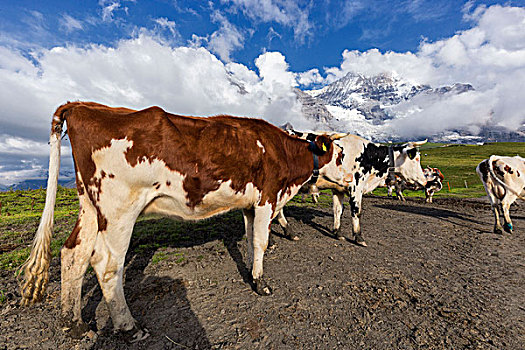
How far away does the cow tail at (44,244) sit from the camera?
339 centimetres

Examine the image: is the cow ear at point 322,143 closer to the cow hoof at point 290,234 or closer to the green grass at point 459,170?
the cow hoof at point 290,234

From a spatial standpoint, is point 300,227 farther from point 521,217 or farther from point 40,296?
point 521,217

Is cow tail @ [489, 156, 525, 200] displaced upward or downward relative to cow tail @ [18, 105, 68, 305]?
upward

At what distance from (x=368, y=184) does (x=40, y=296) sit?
9366 mm

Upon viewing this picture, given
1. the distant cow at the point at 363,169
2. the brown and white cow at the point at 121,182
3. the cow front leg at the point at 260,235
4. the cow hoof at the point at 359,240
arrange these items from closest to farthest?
1. the brown and white cow at the point at 121,182
2. the cow front leg at the point at 260,235
3. the cow hoof at the point at 359,240
4. the distant cow at the point at 363,169

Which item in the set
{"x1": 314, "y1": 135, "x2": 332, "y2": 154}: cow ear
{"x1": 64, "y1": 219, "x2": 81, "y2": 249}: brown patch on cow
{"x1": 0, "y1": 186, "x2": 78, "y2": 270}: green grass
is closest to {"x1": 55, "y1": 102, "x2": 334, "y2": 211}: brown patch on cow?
{"x1": 64, "y1": 219, "x2": 81, "y2": 249}: brown patch on cow

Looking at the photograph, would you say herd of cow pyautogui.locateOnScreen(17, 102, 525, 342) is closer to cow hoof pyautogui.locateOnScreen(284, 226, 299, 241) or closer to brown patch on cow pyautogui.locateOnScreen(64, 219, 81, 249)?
brown patch on cow pyautogui.locateOnScreen(64, 219, 81, 249)

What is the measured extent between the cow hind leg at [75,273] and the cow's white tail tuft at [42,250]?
29 cm

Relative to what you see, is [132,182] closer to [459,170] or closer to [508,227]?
[508,227]

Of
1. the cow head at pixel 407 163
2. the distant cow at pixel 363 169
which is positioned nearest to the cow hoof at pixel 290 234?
the distant cow at pixel 363 169

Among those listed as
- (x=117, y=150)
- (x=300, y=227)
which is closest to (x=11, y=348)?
(x=117, y=150)

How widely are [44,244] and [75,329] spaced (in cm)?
128

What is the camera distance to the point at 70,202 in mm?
15062

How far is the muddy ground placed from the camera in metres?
3.31
